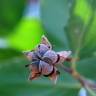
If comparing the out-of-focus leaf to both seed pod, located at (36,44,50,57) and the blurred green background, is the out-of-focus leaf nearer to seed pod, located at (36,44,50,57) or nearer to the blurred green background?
the blurred green background

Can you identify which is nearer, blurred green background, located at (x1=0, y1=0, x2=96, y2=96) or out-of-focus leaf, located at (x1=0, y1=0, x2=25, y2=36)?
blurred green background, located at (x1=0, y1=0, x2=96, y2=96)

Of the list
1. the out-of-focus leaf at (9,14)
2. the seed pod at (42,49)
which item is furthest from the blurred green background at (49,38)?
the seed pod at (42,49)

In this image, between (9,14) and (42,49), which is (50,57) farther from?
(9,14)

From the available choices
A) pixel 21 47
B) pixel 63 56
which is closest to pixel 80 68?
pixel 21 47

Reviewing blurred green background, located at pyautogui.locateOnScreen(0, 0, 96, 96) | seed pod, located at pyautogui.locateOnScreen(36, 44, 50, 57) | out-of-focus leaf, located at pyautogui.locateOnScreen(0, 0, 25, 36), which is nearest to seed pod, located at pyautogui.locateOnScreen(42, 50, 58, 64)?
seed pod, located at pyautogui.locateOnScreen(36, 44, 50, 57)

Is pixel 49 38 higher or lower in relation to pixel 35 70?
higher

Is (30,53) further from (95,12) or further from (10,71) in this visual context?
(10,71)

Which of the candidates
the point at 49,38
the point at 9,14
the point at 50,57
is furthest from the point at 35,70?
the point at 9,14

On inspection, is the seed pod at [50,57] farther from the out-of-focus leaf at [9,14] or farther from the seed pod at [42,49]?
the out-of-focus leaf at [9,14]
